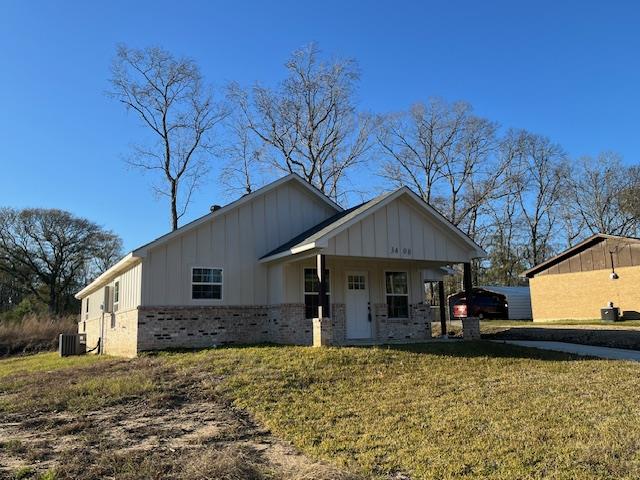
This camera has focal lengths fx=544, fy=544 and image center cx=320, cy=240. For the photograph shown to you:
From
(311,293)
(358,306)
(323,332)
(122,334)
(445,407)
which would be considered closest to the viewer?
(445,407)

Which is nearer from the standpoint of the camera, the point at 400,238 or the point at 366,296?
the point at 400,238

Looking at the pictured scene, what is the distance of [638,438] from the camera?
5676 mm

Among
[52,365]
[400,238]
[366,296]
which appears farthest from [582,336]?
[52,365]

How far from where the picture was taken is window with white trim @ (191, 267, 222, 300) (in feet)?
50.5

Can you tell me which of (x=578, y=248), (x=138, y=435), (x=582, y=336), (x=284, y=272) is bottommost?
(x=138, y=435)

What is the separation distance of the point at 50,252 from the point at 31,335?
64.4ft

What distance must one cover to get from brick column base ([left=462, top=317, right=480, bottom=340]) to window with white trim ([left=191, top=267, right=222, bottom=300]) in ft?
23.0

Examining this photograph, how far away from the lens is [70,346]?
2123 cm

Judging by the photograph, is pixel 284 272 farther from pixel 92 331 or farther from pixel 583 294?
pixel 583 294

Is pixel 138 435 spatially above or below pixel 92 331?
below

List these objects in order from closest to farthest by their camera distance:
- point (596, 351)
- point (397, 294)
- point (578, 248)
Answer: point (596, 351), point (397, 294), point (578, 248)

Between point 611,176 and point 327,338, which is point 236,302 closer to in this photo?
point 327,338

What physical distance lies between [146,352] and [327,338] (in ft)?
16.7

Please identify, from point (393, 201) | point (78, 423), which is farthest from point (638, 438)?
point (393, 201)
